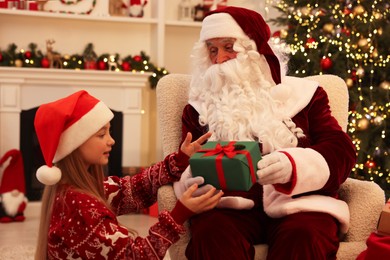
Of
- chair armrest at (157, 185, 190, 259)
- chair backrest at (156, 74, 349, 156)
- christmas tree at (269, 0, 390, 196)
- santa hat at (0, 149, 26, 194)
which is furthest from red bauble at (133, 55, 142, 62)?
chair armrest at (157, 185, 190, 259)

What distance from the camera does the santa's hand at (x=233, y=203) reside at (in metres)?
2.41

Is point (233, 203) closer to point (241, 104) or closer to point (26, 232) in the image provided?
point (241, 104)

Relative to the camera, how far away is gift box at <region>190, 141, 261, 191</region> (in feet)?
6.93

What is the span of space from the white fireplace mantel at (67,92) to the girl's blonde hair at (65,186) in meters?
3.45

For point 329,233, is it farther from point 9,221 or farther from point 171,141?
point 9,221

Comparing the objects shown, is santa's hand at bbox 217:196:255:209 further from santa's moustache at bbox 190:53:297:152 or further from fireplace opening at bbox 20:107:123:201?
fireplace opening at bbox 20:107:123:201

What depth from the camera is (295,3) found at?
194 inches

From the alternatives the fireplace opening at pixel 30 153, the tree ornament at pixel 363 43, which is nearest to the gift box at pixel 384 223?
the tree ornament at pixel 363 43

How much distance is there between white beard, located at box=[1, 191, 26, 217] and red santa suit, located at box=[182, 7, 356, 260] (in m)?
2.77

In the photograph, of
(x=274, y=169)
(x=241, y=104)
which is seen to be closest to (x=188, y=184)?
(x=274, y=169)

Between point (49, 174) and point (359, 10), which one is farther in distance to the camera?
point (359, 10)

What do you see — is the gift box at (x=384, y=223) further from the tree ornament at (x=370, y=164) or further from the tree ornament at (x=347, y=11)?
the tree ornament at (x=347, y=11)

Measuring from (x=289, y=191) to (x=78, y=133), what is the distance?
0.71 m

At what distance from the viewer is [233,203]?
7.92 ft
